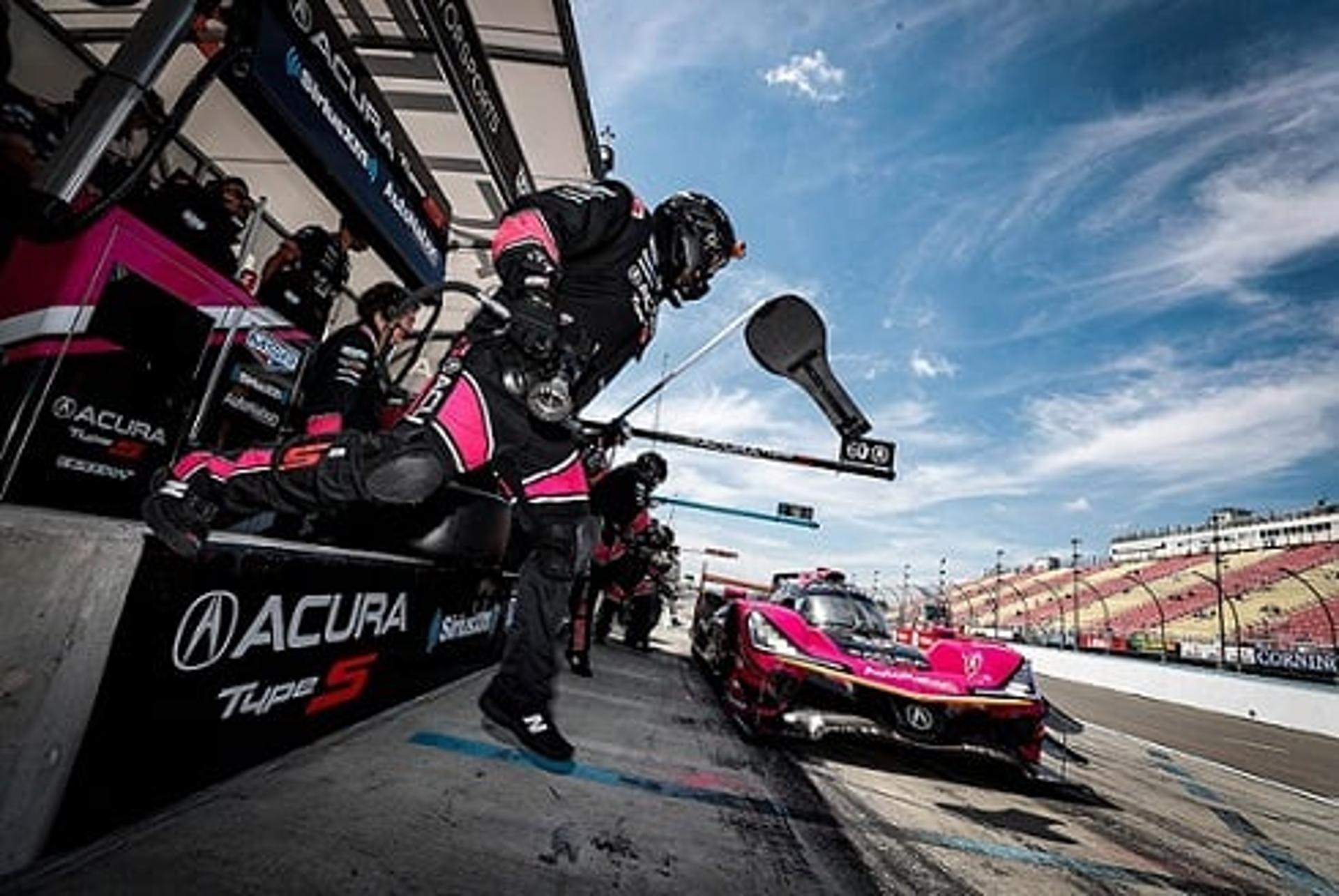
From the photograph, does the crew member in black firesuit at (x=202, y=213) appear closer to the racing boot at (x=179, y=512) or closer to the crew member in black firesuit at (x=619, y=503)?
the racing boot at (x=179, y=512)

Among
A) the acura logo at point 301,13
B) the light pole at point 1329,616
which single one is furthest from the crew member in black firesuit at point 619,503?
the light pole at point 1329,616

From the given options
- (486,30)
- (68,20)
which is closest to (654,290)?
(486,30)

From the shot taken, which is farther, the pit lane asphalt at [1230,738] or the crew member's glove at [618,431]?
the pit lane asphalt at [1230,738]

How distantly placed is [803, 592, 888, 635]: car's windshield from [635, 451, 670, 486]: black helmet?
2355mm

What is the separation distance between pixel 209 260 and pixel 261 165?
2389mm

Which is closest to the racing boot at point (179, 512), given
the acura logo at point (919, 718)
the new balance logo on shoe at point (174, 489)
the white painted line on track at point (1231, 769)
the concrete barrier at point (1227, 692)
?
the new balance logo on shoe at point (174, 489)

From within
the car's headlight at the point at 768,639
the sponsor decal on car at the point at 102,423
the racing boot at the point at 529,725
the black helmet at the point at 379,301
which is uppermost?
the black helmet at the point at 379,301

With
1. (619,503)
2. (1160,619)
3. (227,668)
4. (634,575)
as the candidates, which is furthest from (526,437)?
(1160,619)

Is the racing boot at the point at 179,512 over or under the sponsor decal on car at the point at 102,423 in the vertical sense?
under

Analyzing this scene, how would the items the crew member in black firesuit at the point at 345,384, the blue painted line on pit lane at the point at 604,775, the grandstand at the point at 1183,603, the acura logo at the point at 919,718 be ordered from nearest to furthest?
the blue painted line on pit lane at the point at 604,775, the crew member in black firesuit at the point at 345,384, the acura logo at the point at 919,718, the grandstand at the point at 1183,603

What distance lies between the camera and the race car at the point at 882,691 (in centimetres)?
311

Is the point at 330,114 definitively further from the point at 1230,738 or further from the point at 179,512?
the point at 1230,738

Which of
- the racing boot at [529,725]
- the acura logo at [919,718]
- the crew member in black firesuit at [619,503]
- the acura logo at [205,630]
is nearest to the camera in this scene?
the acura logo at [205,630]

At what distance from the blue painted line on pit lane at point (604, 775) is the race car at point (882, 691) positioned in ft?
2.98
